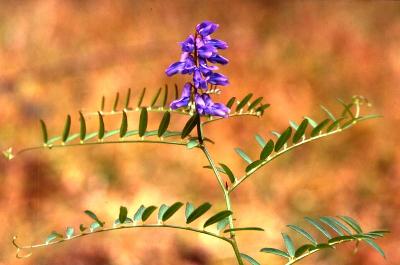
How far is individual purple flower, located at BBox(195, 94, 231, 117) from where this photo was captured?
1003 mm

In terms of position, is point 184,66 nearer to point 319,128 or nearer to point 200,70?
point 200,70

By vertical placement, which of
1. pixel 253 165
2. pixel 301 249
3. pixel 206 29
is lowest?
pixel 301 249

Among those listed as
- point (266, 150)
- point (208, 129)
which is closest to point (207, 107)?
point (266, 150)

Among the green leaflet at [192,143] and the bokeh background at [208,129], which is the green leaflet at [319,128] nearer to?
the green leaflet at [192,143]

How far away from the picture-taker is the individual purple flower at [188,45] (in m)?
1.02

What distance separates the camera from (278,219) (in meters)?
2.48

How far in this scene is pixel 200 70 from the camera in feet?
3.35

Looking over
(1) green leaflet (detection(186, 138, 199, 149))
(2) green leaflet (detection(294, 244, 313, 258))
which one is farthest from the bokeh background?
(1) green leaflet (detection(186, 138, 199, 149))

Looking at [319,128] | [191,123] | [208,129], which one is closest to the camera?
[191,123]

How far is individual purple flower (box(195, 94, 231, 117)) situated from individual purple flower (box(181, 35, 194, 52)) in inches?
2.8

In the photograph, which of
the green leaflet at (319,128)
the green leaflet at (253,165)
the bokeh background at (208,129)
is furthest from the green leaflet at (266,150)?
the bokeh background at (208,129)

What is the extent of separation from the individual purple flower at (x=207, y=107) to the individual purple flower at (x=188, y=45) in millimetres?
A: 71

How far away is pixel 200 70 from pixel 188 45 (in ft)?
0.14

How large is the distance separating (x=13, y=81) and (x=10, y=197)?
597mm
